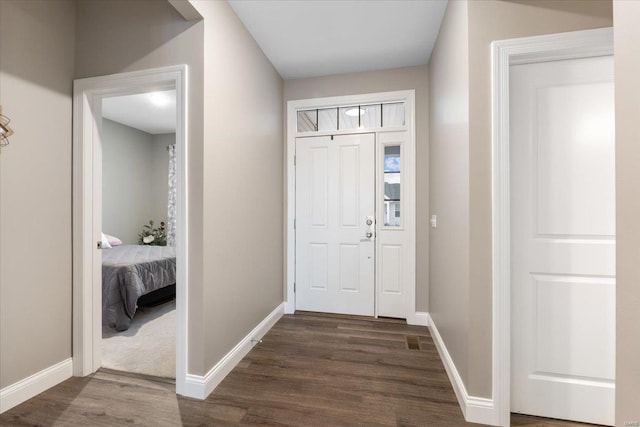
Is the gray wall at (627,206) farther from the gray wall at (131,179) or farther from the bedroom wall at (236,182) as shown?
the gray wall at (131,179)

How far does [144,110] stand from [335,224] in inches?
142

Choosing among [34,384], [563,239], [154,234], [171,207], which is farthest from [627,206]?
[154,234]

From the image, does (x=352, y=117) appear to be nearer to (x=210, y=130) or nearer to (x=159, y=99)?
(x=210, y=130)

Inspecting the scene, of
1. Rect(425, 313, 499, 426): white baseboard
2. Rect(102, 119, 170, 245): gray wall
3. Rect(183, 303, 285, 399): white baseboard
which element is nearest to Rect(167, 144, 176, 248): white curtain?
Rect(102, 119, 170, 245): gray wall

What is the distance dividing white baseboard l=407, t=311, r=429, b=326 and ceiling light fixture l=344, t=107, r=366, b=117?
226 centimetres

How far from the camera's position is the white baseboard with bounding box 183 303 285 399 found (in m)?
1.81

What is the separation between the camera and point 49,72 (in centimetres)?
191

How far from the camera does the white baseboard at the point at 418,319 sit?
9.86ft

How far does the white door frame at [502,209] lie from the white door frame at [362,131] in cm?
145

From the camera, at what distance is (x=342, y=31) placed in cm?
245

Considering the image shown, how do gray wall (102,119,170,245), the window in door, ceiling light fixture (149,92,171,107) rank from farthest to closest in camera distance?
gray wall (102,119,170,245)
ceiling light fixture (149,92,171,107)
the window in door

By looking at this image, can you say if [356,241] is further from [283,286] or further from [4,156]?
[4,156]

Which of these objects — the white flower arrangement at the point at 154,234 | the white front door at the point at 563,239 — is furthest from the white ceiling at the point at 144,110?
Result: the white front door at the point at 563,239

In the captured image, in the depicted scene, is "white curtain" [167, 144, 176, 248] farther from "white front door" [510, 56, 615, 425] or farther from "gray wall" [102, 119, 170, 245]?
"white front door" [510, 56, 615, 425]
